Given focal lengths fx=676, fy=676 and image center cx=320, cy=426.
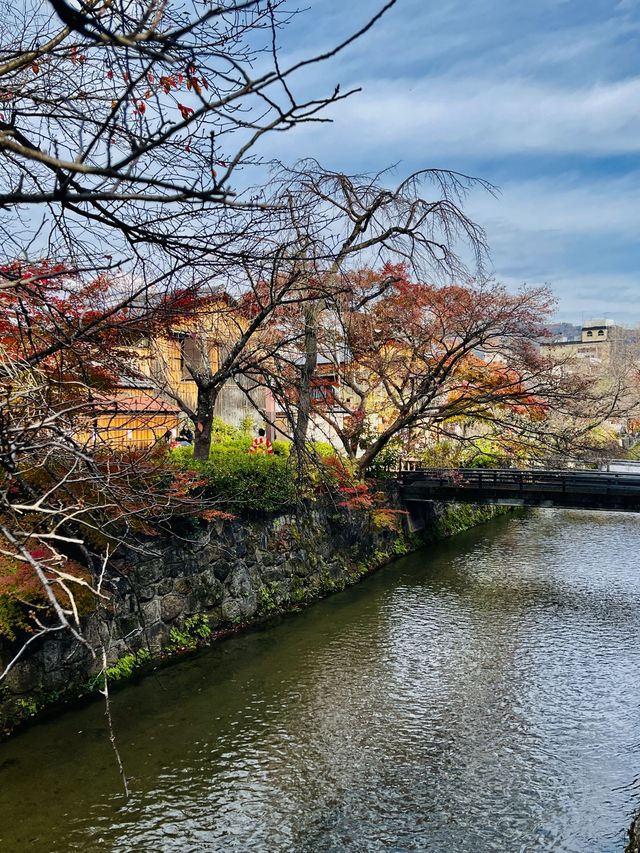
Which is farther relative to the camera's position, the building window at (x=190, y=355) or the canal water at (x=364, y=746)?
the building window at (x=190, y=355)

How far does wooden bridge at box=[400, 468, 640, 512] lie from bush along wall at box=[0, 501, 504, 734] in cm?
243

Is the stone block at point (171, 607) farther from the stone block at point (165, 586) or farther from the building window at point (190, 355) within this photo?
the building window at point (190, 355)

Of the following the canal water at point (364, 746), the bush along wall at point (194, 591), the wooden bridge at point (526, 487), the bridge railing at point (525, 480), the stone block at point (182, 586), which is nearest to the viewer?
the canal water at point (364, 746)

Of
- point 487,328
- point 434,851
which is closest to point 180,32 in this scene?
point 434,851

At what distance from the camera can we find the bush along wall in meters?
7.83

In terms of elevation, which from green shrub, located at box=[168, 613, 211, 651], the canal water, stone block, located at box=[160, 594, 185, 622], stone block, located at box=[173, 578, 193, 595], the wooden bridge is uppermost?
the wooden bridge

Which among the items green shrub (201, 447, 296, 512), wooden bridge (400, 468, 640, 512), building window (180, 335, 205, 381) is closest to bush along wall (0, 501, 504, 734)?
green shrub (201, 447, 296, 512)

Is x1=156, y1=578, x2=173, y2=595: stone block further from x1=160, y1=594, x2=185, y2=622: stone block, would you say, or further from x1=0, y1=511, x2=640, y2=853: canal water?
x1=0, y1=511, x2=640, y2=853: canal water

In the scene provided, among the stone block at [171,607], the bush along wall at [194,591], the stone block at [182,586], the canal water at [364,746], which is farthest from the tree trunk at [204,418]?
the canal water at [364,746]

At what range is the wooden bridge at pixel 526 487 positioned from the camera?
588 inches

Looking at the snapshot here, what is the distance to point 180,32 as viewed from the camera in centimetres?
206

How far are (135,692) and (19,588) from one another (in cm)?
204

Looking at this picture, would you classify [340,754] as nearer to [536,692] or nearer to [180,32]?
[536,692]

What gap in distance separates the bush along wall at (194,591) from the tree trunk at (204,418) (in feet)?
3.82
